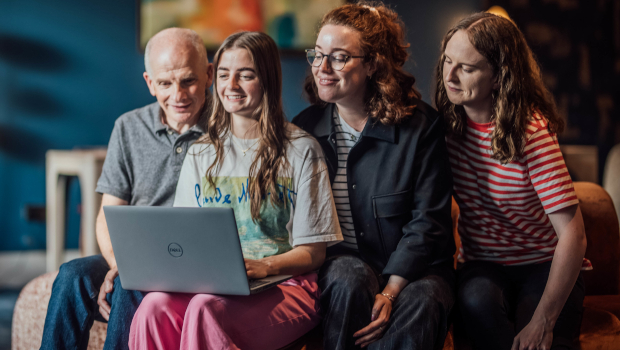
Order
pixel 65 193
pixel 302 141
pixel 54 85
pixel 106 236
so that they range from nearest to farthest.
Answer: pixel 302 141
pixel 106 236
pixel 65 193
pixel 54 85

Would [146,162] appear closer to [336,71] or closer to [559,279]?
[336,71]

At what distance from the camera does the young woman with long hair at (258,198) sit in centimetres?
114

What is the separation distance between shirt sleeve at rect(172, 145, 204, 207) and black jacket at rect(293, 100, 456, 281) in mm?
385

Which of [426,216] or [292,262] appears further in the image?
[426,216]

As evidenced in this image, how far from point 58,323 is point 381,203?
0.92 meters

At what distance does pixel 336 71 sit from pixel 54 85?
251 cm

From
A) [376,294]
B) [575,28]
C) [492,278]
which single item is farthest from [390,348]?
[575,28]

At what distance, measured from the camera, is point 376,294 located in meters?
1.29

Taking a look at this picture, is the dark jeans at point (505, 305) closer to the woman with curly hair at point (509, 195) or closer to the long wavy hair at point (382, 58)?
the woman with curly hair at point (509, 195)

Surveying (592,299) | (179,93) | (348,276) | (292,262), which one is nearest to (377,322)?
(348,276)

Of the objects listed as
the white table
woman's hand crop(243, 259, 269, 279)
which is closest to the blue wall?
the white table

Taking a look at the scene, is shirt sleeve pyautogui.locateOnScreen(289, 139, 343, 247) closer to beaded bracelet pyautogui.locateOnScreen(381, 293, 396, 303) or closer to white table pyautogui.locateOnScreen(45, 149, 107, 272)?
beaded bracelet pyautogui.locateOnScreen(381, 293, 396, 303)

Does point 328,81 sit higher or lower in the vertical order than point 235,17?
lower

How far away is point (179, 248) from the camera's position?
1.08 metres
